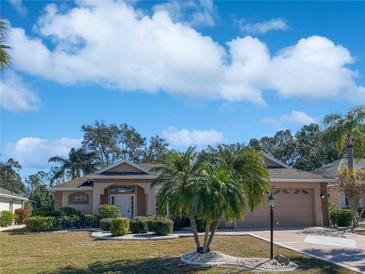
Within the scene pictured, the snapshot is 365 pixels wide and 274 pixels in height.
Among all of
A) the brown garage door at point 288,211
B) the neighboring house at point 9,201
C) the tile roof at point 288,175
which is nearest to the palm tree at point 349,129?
the tile roof at point 288,175

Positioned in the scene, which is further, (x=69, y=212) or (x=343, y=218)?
(x=69, y=212)

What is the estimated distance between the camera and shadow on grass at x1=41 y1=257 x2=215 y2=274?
1400 centimetres

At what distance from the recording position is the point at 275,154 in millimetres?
66688

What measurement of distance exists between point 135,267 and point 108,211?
15734mm

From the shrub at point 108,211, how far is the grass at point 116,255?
20.4ft

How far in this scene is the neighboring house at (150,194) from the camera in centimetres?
3047

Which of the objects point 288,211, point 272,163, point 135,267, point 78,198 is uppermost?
point 272,163

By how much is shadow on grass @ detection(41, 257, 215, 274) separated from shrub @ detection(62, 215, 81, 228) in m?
15.4

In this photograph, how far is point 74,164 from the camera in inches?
2106

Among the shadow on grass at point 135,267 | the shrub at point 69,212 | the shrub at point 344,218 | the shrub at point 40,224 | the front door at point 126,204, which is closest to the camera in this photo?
the shadow on grass at point 135,267

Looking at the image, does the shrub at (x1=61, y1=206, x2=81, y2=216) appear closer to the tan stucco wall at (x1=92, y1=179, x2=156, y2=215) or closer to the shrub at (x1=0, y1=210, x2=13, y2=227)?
the tan stucco wall at (x1=92, y1=179, x2=156, y2=215)

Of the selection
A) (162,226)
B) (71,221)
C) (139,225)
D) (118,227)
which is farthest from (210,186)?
(71,221)

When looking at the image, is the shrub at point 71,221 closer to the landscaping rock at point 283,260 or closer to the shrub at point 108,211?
the shrub at point 108,211

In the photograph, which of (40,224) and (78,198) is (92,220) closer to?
(40,224)
